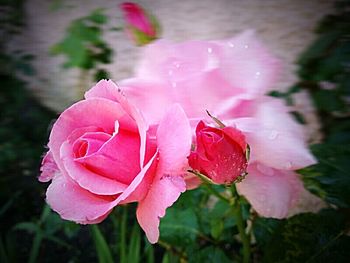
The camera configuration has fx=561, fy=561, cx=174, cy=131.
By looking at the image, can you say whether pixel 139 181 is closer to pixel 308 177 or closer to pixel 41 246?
pixel 308 177

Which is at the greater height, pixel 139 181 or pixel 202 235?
pixel 139 181

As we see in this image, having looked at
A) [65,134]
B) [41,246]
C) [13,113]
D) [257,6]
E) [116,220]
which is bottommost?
[41,246]

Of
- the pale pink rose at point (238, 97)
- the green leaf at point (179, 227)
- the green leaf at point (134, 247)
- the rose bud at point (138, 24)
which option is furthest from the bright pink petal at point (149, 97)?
the green leaf at point (134, 247)

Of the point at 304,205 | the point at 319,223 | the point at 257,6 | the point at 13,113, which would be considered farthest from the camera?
the point at 257,6

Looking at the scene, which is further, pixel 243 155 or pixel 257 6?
pixel 257 6

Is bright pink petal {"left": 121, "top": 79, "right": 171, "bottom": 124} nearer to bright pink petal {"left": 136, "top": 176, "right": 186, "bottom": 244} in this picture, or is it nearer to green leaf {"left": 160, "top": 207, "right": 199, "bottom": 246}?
bright pink petal {"left": 136, "top": 176, "right": 186, "bottom": 244}

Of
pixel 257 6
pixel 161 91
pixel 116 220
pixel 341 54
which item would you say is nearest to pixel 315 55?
pixel 341 54

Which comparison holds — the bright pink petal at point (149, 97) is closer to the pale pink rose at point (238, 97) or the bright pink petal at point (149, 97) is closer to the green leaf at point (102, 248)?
the pale pink rose at point (238, 97)
